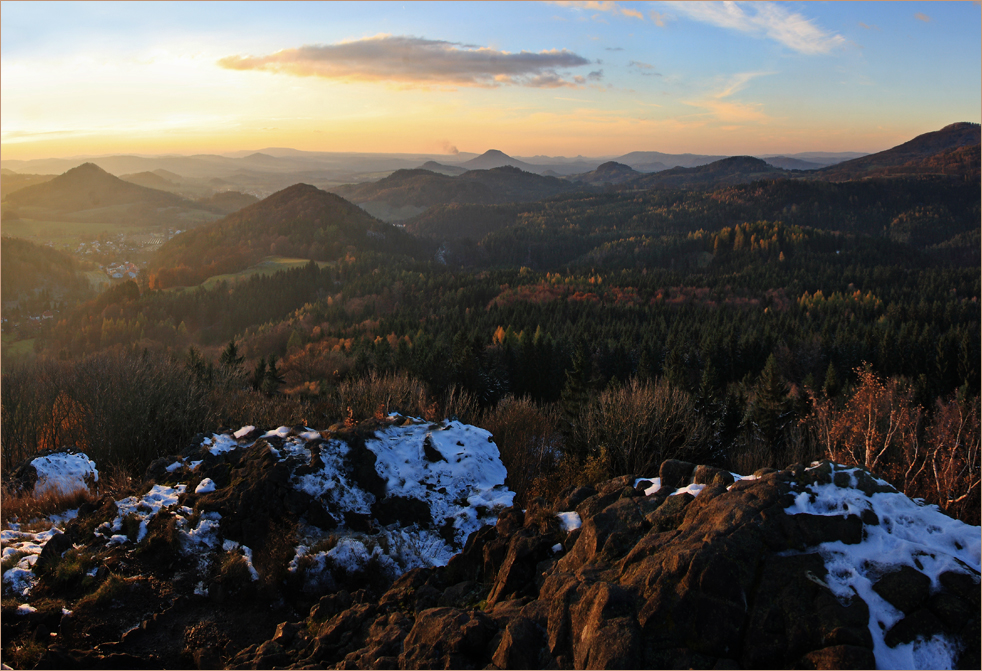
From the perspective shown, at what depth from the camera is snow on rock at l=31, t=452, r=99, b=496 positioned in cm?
2052

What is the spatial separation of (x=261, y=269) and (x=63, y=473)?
173 m

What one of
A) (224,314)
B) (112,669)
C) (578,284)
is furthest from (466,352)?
(224,314)

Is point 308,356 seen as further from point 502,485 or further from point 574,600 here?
point 574,600

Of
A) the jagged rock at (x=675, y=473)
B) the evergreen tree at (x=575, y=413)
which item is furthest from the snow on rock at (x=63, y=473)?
the evergreen tree at (x=575, y=413)

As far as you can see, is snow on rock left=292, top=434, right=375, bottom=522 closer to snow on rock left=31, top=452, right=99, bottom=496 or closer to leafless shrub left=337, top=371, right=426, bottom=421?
snow on rock left=31, top=452, right=99, bottom=496

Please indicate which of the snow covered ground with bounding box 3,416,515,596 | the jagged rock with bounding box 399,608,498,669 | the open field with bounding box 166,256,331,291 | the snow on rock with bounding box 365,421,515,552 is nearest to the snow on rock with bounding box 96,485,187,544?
the snow covered ground with bounding box 3,416,515,596

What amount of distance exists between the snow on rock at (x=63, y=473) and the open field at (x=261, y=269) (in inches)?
6014

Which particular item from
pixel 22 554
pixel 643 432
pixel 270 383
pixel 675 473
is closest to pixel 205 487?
pixel 22 554

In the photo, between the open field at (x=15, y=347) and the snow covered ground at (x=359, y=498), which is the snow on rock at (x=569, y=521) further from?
the open field at (x=15, y=347)

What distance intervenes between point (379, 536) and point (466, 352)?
44.7m

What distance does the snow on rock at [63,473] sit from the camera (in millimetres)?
20516

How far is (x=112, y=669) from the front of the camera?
12664 mm

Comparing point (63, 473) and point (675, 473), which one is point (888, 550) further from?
point (63, 473)

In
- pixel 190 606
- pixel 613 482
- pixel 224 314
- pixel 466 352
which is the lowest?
pixel 224 314
